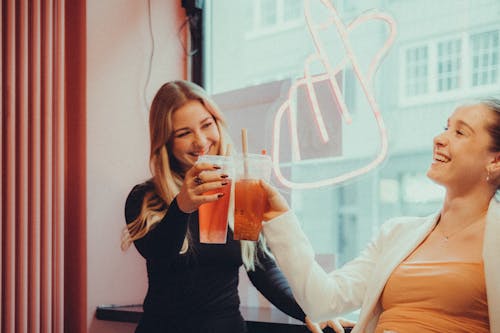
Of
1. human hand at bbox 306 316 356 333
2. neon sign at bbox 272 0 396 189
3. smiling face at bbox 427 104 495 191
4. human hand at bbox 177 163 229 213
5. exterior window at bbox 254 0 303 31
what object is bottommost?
human hand at bbox 306 316 356 333

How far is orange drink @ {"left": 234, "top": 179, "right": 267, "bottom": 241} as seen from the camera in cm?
174

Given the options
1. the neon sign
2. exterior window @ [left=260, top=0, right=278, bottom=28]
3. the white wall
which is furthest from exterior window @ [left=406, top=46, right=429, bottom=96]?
the white wall

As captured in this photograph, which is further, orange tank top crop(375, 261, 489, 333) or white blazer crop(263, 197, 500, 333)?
white blazer crop(263, 197, 500, 333)

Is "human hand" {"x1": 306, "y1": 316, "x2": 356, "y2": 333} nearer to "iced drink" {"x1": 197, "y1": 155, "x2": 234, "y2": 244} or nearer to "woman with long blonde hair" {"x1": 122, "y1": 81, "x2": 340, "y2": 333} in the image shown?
"woman with long blonde hair" {"x1": 122, "y1": 81, "x2": 340, "y2": 333}

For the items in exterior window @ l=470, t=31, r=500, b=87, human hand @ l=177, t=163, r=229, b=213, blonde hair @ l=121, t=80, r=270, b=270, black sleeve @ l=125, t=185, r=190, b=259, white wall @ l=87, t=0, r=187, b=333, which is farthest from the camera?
white wall @ l=87, t=0, r=187, b=333

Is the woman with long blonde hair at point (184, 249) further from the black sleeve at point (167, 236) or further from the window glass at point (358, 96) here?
the window glass at point (358, 96)

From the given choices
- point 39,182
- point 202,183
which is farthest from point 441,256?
point 39,182

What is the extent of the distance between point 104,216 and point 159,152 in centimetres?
90

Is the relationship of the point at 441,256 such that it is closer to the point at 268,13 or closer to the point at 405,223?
the point at 405,223

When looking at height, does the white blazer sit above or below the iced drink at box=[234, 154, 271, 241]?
below

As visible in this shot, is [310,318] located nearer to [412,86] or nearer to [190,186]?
[190,186]

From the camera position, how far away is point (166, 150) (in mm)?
2205

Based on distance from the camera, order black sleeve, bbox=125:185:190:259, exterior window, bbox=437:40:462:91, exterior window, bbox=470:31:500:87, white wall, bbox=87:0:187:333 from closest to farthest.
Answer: black sleeve, bbox=125:185:190:259, exterior window, bbox=470:31:500:87, exterior window, bbox=437:40:462:91, white wall, bbox=87:0:187:333

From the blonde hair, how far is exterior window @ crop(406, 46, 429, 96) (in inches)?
36.2
